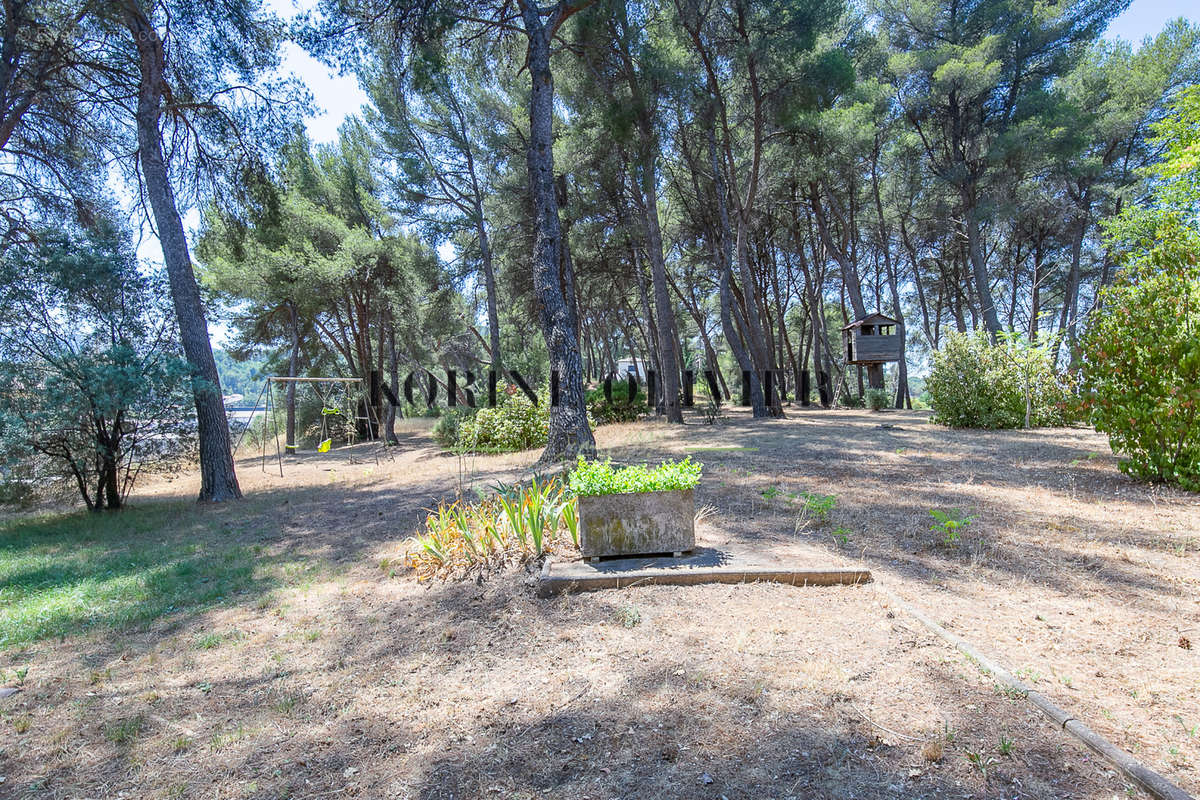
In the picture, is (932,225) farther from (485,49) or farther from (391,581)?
(391,581)

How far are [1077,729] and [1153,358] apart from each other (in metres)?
5.07

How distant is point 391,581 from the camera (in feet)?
12.5

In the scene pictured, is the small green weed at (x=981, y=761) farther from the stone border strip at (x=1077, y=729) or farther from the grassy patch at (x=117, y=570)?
the grassy patch at (x=117, y=570)

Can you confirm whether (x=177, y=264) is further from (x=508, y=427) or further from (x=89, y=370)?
(x=508, y=427)

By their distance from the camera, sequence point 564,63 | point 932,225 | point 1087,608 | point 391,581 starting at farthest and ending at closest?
point 932,225 < point 564,63 < point 391,581 < point 1087,608

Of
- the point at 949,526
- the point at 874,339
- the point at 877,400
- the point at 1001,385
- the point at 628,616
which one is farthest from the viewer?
the point at 877,400

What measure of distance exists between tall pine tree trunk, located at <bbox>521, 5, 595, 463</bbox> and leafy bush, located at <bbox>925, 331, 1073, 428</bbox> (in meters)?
7.98

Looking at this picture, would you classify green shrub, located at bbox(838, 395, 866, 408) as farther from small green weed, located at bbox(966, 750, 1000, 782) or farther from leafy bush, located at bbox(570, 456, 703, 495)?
small green weed, located at bbox(966, 750, 1000, 782)

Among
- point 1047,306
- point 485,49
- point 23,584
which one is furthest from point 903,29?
point 23,584

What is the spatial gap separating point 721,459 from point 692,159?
10.6 metres

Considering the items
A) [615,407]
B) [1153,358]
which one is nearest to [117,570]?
[1153,358]

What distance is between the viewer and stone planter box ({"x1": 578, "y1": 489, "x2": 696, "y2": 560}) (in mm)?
3350

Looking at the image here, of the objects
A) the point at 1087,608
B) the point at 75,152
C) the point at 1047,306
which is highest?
the point at 75,152

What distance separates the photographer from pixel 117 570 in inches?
180
